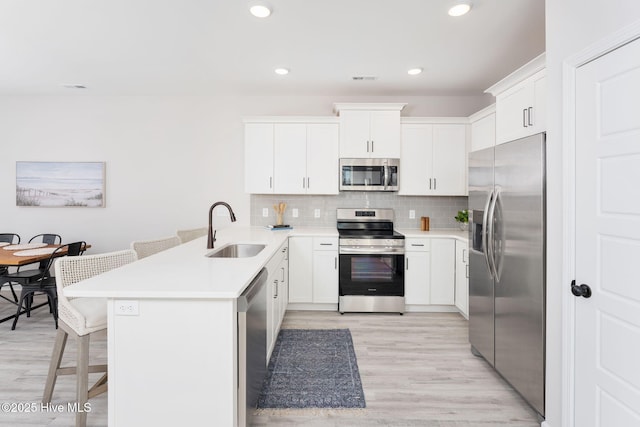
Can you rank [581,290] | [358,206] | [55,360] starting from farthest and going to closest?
[358,206], [55,360], [581,290]

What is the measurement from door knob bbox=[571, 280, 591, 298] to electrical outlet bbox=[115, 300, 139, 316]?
2.10 m

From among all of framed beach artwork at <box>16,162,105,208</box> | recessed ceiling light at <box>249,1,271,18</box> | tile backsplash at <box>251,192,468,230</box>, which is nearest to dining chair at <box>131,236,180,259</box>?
tile backsplash at <box>251,192,468,230</box>

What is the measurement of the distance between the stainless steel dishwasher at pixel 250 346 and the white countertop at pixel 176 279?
3.6 inches

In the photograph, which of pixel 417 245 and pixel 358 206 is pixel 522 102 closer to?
pixel 417 245

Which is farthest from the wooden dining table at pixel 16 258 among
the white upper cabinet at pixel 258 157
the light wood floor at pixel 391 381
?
the white upper cabinet at pixel 258 157

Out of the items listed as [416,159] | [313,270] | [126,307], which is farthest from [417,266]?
[126,307]

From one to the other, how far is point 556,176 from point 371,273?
227 centimetres

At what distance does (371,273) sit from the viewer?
3766 mm

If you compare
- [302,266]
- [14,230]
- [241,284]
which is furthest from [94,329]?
[14,230]

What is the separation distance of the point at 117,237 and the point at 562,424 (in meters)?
4.92

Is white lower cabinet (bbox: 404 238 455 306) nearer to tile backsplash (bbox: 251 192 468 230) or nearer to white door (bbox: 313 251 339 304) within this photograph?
tile backsplash (bbox: 251 192 468 230)

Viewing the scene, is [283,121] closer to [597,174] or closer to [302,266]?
[302,266]

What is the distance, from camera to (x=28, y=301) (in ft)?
12.0

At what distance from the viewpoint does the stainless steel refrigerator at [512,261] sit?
195 centimetres
